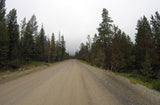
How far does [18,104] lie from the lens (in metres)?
2.82

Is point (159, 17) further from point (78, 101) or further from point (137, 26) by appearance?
point (78, 101)

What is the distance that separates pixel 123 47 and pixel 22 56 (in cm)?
2883

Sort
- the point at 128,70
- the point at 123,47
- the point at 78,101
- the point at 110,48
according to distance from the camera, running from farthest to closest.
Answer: the point at 128,70 < the point at 123,47 < the point at 110,48 < the point at 78,101

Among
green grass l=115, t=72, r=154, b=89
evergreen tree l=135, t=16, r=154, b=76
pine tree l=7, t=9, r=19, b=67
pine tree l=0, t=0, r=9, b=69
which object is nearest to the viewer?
green grass l=115, t=72, r=154, b=89

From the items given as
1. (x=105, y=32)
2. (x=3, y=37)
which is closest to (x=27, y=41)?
(x=3, y=37)

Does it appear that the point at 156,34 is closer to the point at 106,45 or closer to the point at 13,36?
the point at 106,45

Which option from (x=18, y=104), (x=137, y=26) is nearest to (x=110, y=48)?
(x=137, y=26)

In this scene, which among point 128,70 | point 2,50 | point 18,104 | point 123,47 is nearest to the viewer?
point 18,104

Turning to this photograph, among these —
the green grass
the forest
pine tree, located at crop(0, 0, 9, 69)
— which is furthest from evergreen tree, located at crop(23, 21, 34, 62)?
the green grass

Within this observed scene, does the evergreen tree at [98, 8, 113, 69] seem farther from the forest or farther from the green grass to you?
the green grass

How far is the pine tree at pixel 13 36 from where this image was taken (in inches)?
673

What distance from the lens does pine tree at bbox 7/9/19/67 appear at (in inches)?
673

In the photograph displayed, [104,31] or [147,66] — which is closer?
[147,66]

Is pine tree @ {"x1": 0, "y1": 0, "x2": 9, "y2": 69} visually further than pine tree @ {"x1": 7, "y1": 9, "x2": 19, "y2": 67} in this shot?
No
